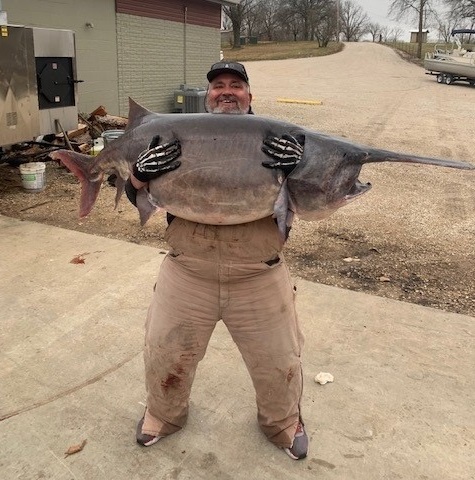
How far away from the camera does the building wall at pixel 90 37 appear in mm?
8969

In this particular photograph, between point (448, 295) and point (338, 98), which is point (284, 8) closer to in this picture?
point (338, 98)

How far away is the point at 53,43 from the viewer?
266 inches

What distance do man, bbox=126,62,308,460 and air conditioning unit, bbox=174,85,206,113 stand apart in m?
10.8

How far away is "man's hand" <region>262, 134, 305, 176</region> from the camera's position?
200 centimetres

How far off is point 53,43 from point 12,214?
2402mm

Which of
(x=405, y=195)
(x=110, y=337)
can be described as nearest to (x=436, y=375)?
(x=110, y=337)

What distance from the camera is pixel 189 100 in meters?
13.0

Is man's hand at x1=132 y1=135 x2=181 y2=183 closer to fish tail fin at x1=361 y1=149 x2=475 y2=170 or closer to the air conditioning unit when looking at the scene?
fish tail fin at x1=361 y1=149 x2=475 y2=170

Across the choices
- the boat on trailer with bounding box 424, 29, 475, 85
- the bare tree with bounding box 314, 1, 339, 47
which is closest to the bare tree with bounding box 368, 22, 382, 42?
the bare tree with bounding box 314, 1, 339, 47

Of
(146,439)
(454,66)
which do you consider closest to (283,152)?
(146,439)

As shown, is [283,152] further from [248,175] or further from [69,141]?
[69,141]

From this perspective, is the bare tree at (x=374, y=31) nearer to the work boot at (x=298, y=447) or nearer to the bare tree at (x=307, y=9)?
the bare tree at (x=307, y=9)

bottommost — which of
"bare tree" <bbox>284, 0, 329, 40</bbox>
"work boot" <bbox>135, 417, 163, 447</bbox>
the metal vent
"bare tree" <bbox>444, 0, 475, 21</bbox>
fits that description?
"work boot" <bbox>135, 417, 163, 447</bbox>

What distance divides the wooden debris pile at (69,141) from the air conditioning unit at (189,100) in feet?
11.1
